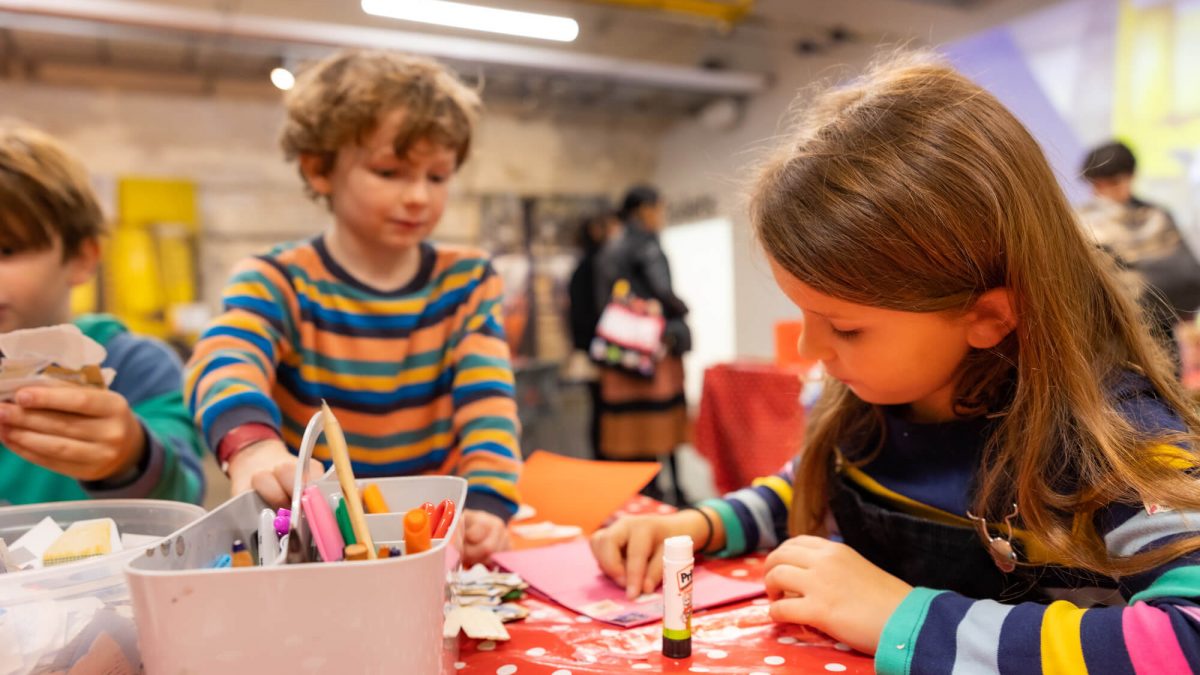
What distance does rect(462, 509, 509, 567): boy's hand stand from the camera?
0.80m

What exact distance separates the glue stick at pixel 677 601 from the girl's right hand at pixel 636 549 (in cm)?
13

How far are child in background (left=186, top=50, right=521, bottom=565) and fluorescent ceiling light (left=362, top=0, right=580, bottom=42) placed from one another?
2831 mm

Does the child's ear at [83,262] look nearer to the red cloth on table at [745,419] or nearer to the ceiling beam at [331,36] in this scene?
the red cloth on table at [745,419]

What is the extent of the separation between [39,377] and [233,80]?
5.23 meters

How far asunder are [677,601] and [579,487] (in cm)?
46

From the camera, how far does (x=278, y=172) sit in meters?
5.37

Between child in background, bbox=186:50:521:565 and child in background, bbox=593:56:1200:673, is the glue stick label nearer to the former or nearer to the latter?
child in background, bbox=593:56:1200:673

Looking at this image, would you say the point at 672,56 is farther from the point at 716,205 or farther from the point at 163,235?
the point at 163,235

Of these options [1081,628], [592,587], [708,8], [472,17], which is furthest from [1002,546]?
[708,8]

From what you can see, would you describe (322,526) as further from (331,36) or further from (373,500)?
(331,36)

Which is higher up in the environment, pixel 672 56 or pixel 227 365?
pixel 672 56

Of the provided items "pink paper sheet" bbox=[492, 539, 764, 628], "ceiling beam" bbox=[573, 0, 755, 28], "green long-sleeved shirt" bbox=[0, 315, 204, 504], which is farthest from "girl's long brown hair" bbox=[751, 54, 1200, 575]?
"ceiling beam" bbox=[573, 0, 755, 28]

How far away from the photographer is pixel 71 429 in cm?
73

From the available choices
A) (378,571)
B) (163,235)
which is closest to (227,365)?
(378,571)
